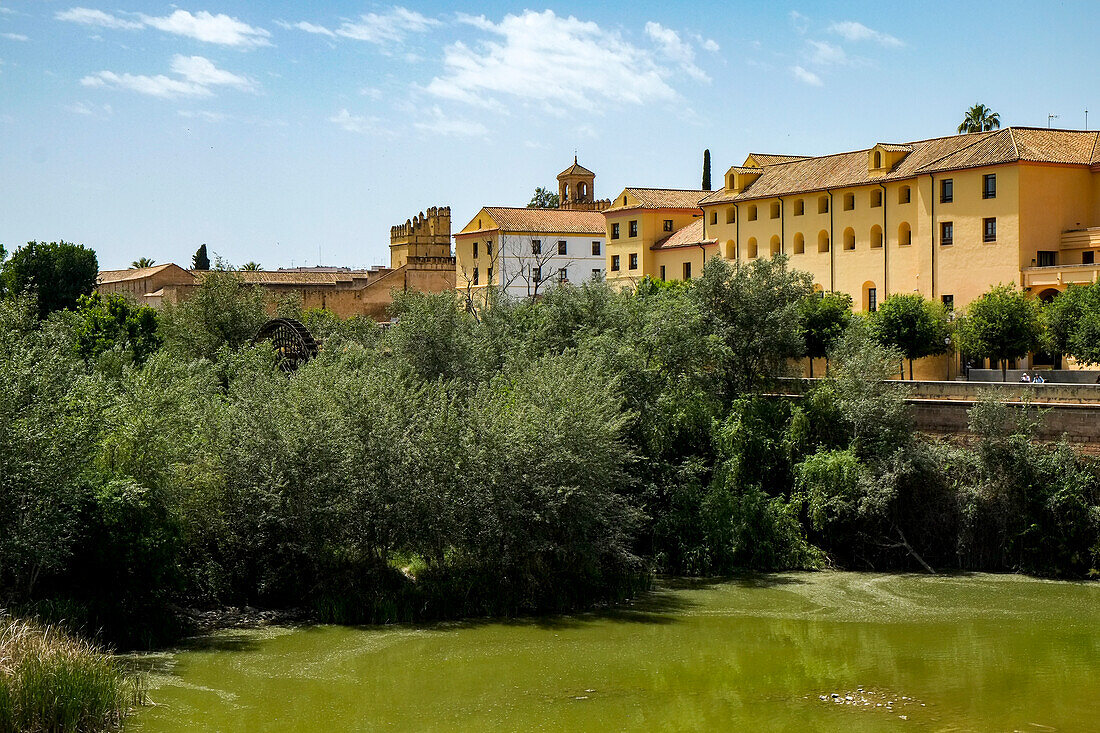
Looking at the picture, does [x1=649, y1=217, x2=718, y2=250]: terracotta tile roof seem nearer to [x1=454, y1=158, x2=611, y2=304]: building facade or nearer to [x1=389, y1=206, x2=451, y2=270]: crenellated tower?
[x1=454, y1=158, x2=611, y2=304]: building facade

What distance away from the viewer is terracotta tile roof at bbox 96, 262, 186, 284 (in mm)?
71938

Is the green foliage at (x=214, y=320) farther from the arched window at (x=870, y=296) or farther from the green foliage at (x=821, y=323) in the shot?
the arched window at (x=870, y=296)

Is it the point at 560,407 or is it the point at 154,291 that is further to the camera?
the point at 154,291

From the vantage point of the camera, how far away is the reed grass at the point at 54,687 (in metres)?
15.9

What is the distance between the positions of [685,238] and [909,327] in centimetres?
2334

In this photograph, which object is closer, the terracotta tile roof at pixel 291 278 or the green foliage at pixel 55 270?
the green foliage at pixel 55 270

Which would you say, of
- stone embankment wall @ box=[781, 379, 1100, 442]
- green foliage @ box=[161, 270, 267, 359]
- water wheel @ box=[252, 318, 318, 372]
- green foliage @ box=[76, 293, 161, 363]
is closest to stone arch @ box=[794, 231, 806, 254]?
stone embankment wall @ box=[781, 379, 1100, 442]

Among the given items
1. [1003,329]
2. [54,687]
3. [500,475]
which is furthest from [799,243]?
[54,687]

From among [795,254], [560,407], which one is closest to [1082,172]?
[795,254]

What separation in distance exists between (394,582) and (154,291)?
49.0 meters

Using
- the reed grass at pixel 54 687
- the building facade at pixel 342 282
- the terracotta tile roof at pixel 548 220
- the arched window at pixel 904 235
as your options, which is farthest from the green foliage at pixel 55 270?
the reed grass at pixel 54 687

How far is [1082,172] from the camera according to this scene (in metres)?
45.6

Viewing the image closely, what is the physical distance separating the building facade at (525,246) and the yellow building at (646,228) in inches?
230

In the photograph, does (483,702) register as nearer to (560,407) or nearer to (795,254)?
(560,407)
